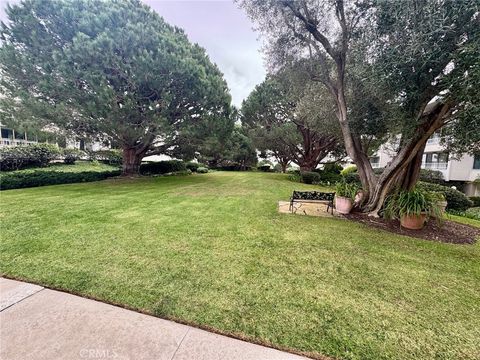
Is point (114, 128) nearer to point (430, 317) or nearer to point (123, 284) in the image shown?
point (123, 284)

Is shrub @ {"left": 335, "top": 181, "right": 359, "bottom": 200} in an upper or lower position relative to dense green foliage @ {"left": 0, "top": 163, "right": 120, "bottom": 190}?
upper

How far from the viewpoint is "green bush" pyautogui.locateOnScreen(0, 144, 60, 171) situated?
10528mm

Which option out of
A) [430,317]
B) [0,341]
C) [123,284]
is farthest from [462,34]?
[0,341]

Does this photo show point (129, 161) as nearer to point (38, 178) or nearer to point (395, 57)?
point (38, 178)

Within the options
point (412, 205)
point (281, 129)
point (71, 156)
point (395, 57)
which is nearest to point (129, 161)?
point (71, 156)

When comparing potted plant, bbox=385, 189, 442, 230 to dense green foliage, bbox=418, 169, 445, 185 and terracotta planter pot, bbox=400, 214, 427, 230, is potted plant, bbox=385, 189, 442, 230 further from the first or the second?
dense green foliage, bbox=418, 169, 445, 185

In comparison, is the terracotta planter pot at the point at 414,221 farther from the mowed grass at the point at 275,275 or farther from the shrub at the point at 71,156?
the shrub at the point at 71,156

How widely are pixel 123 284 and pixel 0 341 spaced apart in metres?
1.05

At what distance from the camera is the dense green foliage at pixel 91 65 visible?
9617mm

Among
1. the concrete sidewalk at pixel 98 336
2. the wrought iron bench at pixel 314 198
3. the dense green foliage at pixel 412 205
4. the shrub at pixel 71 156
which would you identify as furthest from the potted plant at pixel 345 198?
the shrub at pixel 71 156

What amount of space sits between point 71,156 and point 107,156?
332cm

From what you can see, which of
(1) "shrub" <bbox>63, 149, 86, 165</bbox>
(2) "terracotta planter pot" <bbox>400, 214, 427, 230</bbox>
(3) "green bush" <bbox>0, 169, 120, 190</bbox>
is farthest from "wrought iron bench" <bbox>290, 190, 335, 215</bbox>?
(1) "shrub" <bbox>63, 149, 86, 165</bbox>

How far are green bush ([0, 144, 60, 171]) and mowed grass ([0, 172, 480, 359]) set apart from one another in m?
7.90

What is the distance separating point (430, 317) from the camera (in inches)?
90.3
